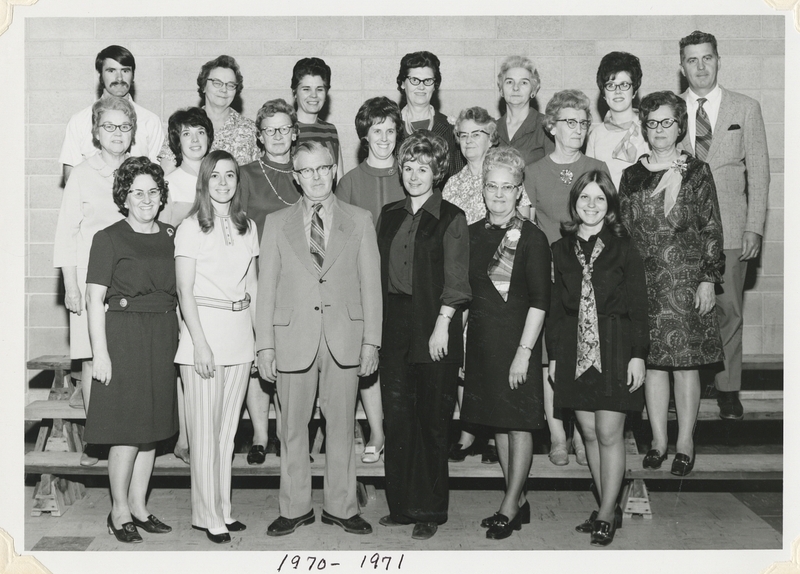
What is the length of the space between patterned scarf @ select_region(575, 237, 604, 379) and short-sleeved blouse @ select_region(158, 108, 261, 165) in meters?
1.89

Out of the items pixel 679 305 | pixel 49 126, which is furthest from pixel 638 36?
pixel 49 126

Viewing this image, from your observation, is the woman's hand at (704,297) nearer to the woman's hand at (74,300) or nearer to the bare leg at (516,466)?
the bare leg at (516,466)

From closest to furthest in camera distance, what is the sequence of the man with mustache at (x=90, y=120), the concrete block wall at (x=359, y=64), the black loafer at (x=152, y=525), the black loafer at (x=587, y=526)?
the black loafer at (x=152, y=525) → the black loafer at (x=587, y=526) → the man with mustache at (x=90, y=120) → the concrete block wall at (x=359, y=64)

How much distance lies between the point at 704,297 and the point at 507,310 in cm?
106

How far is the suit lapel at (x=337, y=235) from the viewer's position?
3656 millimetres

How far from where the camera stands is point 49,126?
214 inches

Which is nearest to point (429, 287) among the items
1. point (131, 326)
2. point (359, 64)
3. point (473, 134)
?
point (473, 134)

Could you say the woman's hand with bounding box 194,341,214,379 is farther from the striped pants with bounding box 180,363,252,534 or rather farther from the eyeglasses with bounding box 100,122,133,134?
the eyeglasses with bounding box 100,122,133,134

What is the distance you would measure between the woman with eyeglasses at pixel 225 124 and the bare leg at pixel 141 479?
4.97ft

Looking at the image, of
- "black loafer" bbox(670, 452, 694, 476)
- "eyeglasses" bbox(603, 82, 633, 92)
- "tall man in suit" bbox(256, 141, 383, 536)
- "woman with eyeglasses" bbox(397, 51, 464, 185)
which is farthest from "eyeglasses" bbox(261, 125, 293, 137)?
"black loafer" bbox(670, 452, 694, 476)

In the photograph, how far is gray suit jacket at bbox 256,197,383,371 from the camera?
363cm

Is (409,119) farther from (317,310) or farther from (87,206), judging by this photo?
(87,206)

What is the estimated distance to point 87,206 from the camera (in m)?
3.99

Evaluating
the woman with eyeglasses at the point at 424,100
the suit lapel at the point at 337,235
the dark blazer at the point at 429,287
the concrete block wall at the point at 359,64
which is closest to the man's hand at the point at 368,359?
the dark blazer at the point at 429,287
